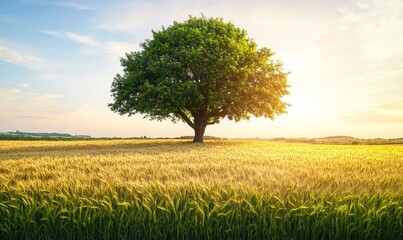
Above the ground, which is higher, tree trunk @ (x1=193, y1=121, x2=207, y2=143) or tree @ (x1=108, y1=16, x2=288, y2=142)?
tree @ (x1=108, y1=16, x2=288, y2=142)

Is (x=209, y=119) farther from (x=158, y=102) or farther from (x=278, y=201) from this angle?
(x=278, y=201)

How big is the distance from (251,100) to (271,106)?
2.77 meters

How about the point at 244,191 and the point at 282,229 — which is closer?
the point at 282,229

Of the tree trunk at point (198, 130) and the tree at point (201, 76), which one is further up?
the tree at point (201, 76)

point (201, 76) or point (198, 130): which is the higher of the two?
point (201, 76)

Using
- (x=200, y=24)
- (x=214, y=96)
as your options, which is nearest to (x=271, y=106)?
(x=214, y=96)

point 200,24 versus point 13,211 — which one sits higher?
point 200,24

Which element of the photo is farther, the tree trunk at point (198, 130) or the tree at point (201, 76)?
the tree trunk at point (198, 130)

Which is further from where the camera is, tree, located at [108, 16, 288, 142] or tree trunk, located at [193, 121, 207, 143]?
tree trunk, located at [193, 121, 207, 143]

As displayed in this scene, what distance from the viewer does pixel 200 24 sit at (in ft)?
115

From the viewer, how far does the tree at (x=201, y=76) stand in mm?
30156

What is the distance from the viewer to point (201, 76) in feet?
105

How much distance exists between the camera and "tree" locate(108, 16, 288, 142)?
30156 millimetres

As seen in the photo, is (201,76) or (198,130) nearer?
(201,76)
